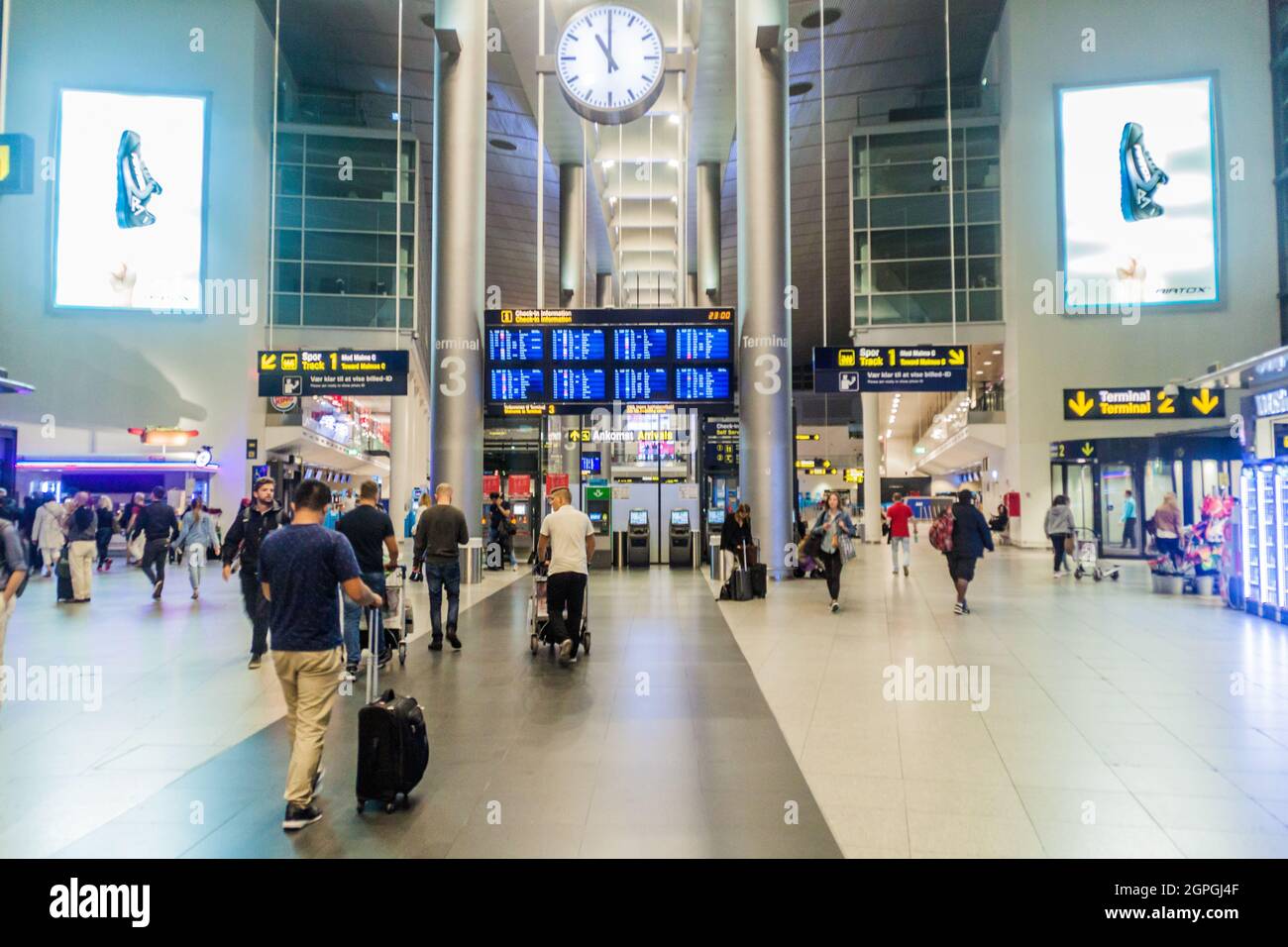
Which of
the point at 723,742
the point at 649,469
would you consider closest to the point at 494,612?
the point at 723,742

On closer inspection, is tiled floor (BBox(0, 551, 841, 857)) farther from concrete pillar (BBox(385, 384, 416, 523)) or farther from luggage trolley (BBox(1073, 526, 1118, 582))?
Answer: concrete pillar (BBox(385, 384, 416, 523))

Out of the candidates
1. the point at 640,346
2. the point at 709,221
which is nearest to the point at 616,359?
the point at 640,346

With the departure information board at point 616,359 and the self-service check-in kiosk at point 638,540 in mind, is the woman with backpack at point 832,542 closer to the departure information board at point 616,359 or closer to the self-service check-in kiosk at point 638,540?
the departure information board at point 616,359

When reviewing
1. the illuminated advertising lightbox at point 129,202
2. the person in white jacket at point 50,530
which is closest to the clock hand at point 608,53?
the person in white jacket at point 50,530

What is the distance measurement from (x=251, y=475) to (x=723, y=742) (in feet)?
67.6

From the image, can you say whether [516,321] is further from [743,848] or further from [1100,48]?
[1100,48]

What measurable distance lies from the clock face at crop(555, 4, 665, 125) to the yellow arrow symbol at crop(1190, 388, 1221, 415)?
38.3 ft

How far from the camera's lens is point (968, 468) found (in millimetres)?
43188

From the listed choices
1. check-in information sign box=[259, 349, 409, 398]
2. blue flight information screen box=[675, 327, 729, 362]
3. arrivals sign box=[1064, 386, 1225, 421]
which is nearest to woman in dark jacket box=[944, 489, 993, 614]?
blue flight information screen box=[675, 327, 729, 362]

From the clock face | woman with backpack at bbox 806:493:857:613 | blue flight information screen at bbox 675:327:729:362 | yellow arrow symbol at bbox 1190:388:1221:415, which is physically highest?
the clock face

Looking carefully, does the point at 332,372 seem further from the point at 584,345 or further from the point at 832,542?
the point at 832,542

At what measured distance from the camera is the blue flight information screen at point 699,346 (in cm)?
1416

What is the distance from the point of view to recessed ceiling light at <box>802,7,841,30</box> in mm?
20625

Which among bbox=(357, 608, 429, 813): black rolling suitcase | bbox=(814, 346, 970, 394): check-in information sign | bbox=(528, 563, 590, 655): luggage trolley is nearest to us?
bbox=(357, 608, 429, 813): black rolling suitcase
